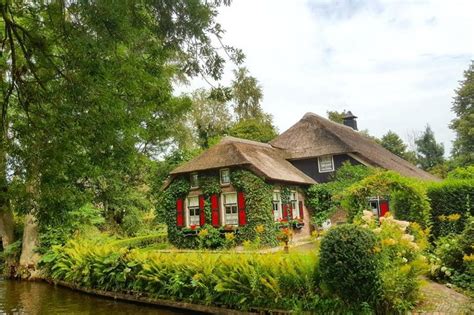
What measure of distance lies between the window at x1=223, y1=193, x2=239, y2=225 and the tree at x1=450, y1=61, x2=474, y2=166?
27.8m

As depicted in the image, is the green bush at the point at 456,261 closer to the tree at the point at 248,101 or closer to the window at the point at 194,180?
the window at the point at 194,180

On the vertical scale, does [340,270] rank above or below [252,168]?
below

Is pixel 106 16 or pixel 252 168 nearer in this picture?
pixel 106 16

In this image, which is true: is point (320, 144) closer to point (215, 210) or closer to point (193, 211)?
point (215, 210)

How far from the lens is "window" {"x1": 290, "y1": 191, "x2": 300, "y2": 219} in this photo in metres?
21.8

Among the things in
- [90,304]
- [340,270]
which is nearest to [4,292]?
[90,304]

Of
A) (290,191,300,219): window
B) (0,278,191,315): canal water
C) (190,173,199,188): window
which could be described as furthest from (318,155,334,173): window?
(0,278,191,315): canal water

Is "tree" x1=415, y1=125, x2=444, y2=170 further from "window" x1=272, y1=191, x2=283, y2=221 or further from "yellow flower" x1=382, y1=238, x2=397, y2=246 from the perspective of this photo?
"yellow flower" x1=382, y1=238, x2=397, y2=246

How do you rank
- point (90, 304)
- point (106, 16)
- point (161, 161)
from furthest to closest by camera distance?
point (161, 161)
point (90, 304)
point (106, 16)

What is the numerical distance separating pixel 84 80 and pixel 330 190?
62.6ft

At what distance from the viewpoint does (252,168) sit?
19094mm

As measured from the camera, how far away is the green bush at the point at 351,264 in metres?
7.32

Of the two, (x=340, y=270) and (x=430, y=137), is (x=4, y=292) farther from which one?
(x=430, y=137)

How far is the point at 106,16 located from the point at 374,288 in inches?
254
